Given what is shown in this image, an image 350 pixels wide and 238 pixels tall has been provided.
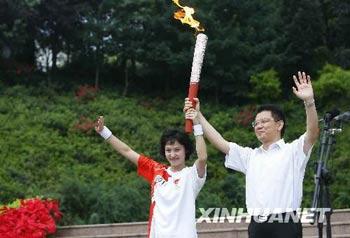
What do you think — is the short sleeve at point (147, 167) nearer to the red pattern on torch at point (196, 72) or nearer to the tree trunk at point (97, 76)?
the red pattern on torch at point (196, 72)

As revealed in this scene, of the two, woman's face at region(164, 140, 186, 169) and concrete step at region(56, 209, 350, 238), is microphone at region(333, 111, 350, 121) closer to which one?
woman's face at region(164, 140, 186, 169)

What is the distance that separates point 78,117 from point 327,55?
611 centimetres

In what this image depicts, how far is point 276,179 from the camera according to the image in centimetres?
303

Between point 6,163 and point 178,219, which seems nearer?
point 178,219

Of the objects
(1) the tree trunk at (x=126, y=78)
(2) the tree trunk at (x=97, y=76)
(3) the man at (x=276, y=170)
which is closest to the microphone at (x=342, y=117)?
(3) the man at (x=276, y=170)

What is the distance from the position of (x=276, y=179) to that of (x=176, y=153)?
23.5 inches

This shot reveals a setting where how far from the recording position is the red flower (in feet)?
20.8

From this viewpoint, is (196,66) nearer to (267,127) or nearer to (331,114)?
(267,127)

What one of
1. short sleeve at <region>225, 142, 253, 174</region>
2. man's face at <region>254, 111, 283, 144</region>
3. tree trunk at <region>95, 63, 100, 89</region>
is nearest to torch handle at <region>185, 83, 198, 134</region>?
short sleeve at <region>225, 142, 253, 174</region>

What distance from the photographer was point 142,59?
15883 millimetres

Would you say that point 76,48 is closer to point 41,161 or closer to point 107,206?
point 41,161

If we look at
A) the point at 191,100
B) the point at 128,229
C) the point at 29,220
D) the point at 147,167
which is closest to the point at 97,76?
the point at 128,229

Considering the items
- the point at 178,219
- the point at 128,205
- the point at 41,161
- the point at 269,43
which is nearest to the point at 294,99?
the point at 269,43

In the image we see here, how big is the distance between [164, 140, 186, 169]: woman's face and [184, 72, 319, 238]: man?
0.34m
